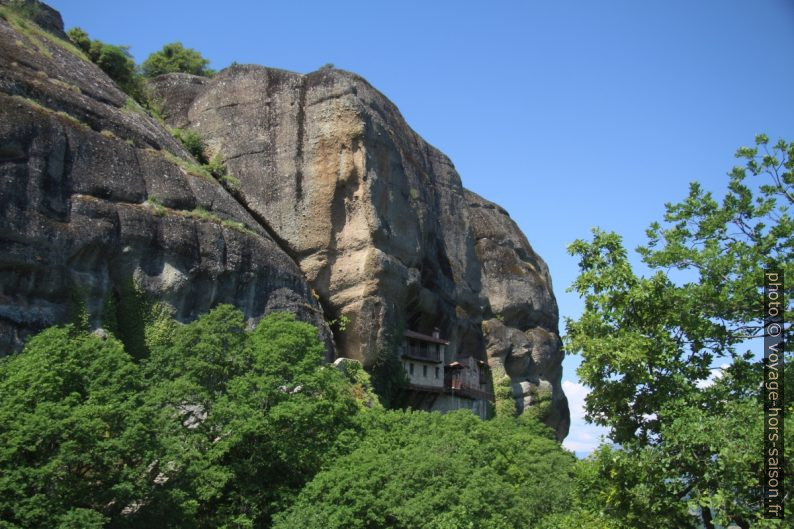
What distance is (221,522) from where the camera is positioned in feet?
83.1

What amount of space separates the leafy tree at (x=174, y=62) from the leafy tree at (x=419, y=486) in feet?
146

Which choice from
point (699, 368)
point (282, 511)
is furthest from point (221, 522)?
point (699, 368)

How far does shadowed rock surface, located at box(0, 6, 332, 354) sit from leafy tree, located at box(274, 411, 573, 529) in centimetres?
952

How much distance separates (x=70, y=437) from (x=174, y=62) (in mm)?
51952

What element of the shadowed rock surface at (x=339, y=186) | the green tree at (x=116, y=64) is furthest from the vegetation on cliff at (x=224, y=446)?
the green tree at (x=116, y=64)

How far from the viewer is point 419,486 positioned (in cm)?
2703

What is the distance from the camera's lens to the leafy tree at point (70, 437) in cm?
2011

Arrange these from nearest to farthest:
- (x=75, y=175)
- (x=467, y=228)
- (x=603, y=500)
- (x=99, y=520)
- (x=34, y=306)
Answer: (x=603, y=500) < (x=99, y=520) < (x=34, y=306) < (x=75, y=175) < (x=467, y=228)

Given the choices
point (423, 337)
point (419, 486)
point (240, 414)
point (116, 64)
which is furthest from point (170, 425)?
point (116, 64)

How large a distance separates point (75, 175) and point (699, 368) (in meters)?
25.7

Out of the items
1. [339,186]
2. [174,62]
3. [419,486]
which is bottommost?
[419,486]

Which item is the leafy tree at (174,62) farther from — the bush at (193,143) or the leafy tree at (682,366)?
the leafy tree at (682,366)

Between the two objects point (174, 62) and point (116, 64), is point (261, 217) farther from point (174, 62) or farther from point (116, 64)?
point (174, 62)

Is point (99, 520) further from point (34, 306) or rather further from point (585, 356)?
point (585, 356)
